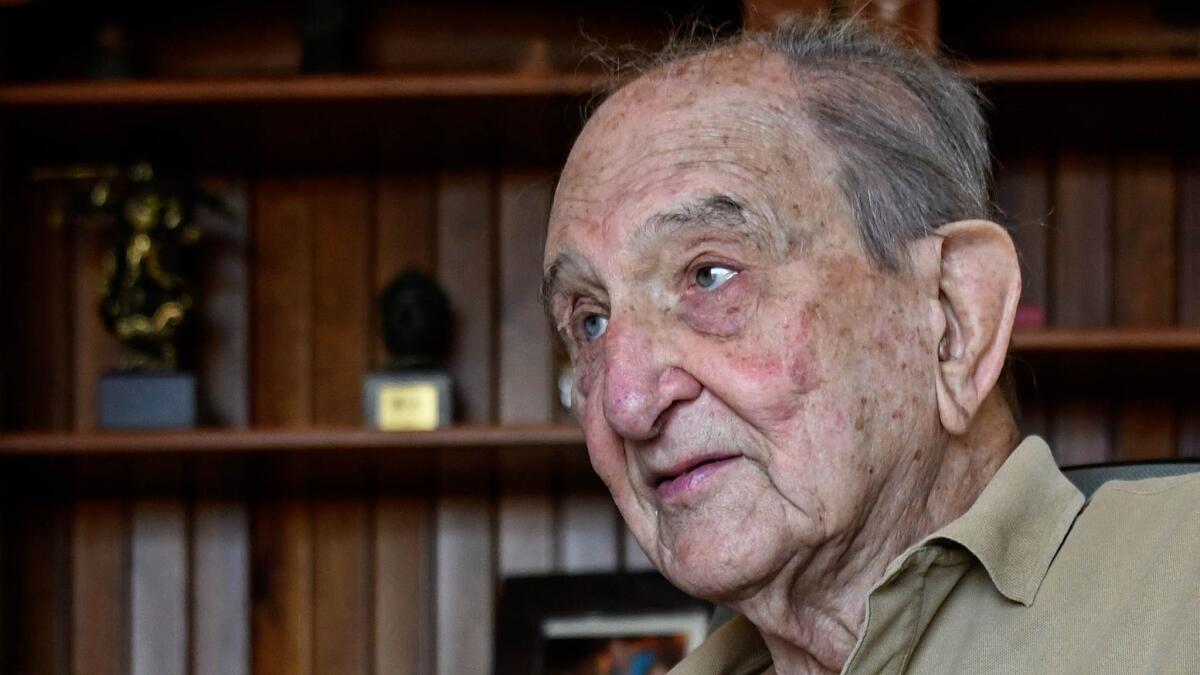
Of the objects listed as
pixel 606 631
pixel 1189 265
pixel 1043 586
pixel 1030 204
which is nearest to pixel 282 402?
pixel 606 631

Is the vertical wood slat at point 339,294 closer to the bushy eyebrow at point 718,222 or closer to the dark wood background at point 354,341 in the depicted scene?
the dark wood background at point 354,341

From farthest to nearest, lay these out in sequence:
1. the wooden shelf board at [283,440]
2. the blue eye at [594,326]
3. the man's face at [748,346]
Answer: the wooden shelf board at [283,440]
the blue eye at [594,326]
the man's face at [748,346]

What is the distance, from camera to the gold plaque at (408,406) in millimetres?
2359

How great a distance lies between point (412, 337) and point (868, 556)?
54.0 inches

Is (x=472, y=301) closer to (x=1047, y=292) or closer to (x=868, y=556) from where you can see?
(x=1047, y=292)

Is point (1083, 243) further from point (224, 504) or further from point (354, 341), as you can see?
point (224, 504)

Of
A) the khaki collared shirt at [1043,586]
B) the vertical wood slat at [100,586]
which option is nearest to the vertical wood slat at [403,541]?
Answer: the vertical wood slat at [100,586]

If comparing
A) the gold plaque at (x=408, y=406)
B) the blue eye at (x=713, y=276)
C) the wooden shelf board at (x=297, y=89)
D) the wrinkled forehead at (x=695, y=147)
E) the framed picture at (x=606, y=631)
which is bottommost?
the framed picture at (x=606, y=631)

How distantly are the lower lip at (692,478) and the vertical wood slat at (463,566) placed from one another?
4.72ft

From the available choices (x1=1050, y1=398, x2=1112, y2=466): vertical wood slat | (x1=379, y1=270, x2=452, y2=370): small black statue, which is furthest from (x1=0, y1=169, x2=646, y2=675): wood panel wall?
(x1=1050, y1=398, x2=1112, y2=466): vertical wood slat

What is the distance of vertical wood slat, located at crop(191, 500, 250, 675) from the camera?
101 inches

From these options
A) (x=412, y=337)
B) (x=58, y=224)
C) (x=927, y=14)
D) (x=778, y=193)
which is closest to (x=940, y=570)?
(x=778, y=193)

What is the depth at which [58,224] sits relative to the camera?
2.55 metres

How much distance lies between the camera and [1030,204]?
2.52m
